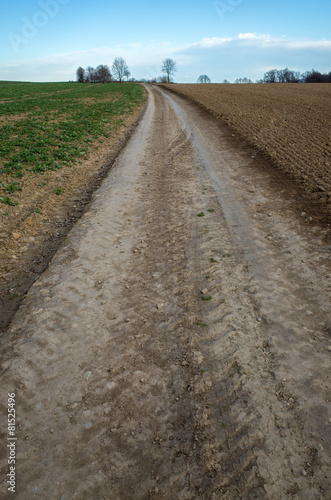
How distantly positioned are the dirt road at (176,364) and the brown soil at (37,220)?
0.43 m

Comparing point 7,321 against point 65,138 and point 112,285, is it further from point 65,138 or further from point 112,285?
point 65,138

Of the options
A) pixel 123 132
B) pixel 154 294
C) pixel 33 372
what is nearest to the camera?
pixel 33 372

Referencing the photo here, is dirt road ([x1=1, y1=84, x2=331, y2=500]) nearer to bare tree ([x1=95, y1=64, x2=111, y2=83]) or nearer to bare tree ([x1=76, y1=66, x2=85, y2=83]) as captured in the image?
bare tree ([x1=95, y1=64, x2=111, y2=83])

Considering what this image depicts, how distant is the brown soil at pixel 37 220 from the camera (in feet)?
17.5

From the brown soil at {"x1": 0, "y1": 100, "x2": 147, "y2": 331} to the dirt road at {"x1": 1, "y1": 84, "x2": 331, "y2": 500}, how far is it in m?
0.43

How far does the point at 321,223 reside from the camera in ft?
22.2

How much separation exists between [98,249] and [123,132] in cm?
1352

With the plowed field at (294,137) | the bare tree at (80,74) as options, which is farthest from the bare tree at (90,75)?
the plowed field at (294,137)

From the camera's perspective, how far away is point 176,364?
3654mm

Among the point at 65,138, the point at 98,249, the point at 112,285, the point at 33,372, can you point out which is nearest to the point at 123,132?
the point at 65,138

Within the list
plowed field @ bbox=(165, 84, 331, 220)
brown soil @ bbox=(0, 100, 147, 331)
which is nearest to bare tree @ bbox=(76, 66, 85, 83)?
plowed field @ bbox=(165, 84, 331, 220)

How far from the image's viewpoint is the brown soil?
5320mm

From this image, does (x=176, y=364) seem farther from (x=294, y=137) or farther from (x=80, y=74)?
(x=80, y=74)

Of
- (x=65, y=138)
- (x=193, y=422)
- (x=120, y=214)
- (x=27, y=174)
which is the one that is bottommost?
(x=193, y=422)
